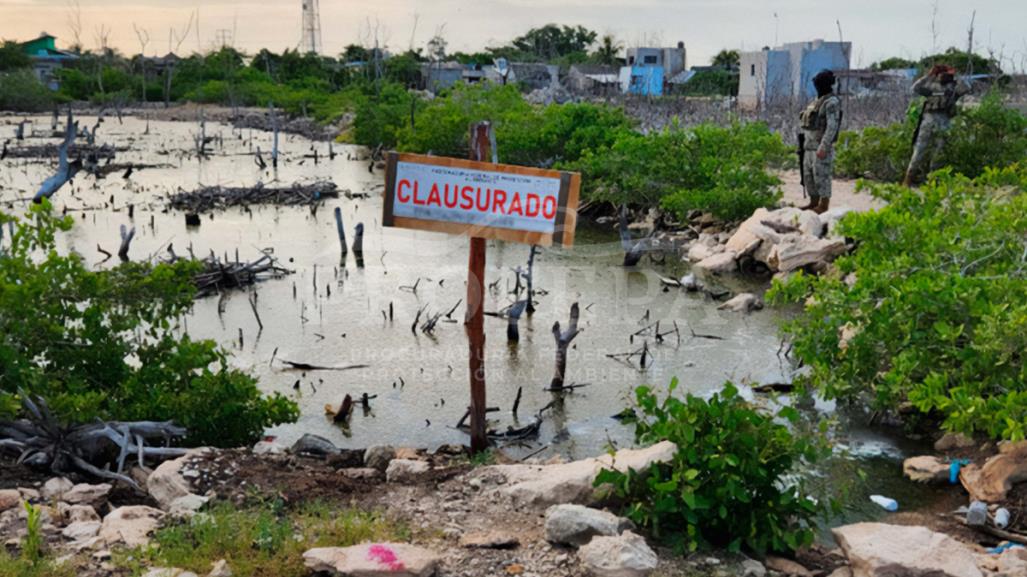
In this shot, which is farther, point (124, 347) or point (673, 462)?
point (124, 347)

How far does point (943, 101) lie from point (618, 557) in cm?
1098

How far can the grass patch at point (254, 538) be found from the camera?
3.73 m

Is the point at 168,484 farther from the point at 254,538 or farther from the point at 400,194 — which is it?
the point at 400,194

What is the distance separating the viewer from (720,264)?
39.4 feet

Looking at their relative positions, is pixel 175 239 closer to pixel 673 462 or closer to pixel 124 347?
pixel 124 347

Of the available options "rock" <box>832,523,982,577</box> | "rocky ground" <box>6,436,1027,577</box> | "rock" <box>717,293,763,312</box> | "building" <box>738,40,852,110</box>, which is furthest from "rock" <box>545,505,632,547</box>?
"building" <box>738,40,852,110</box>

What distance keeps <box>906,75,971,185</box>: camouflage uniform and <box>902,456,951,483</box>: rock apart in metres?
8.04

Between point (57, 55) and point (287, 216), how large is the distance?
59.8 m

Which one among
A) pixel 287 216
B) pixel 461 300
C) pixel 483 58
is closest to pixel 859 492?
pixel 461 300

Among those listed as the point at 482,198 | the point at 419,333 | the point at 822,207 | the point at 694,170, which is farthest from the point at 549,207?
the point at 694,170

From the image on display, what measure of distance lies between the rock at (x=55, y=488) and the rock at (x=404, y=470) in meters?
1.51

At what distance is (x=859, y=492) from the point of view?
5633 mm

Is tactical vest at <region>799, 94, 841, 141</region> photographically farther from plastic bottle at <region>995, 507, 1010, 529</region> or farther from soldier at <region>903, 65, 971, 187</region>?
plastic bottle at <region>995, 507, 1010, 529</region>

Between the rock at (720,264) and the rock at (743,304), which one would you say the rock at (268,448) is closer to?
the rock at (743,304)
